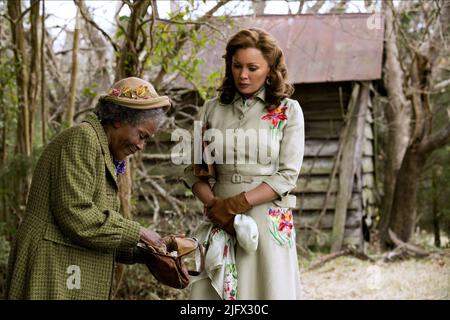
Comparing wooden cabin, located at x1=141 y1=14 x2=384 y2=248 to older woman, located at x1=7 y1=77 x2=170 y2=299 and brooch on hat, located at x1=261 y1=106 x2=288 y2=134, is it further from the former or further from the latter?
older woman, located at x1=7 y1=77 x2=170 y2=299

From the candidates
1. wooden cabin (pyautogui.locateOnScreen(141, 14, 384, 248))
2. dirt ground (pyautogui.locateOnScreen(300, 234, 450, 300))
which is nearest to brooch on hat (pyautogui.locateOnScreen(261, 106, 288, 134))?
dirt ground (pyautogui.locateOnScreen(300, 234, 450, 300))

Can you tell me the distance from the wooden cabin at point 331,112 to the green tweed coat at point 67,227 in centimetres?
535

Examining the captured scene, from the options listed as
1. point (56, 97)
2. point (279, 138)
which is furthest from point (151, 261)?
point (56, 97)

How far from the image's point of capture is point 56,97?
22.4 feet

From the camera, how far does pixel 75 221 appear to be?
2273 millimetres

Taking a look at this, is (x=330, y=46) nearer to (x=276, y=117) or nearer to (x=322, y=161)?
(x=322, y=161)

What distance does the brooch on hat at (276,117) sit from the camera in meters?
2.91

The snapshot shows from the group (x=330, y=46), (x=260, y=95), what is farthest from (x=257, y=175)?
(x=330, y=46)

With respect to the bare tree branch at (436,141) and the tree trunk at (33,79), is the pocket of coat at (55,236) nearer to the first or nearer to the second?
the tree trunk at (33,79)

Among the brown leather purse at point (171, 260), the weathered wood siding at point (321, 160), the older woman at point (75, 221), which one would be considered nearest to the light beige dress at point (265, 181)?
the brown leather purse at point (171, 260)

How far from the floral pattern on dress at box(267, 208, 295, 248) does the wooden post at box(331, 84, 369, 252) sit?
515 cm

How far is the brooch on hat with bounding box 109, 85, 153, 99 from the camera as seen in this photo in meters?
2.49

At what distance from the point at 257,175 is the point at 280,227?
0.81 feet

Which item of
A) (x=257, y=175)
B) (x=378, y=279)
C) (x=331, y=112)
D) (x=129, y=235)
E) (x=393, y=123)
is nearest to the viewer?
(x=129, y=235)
